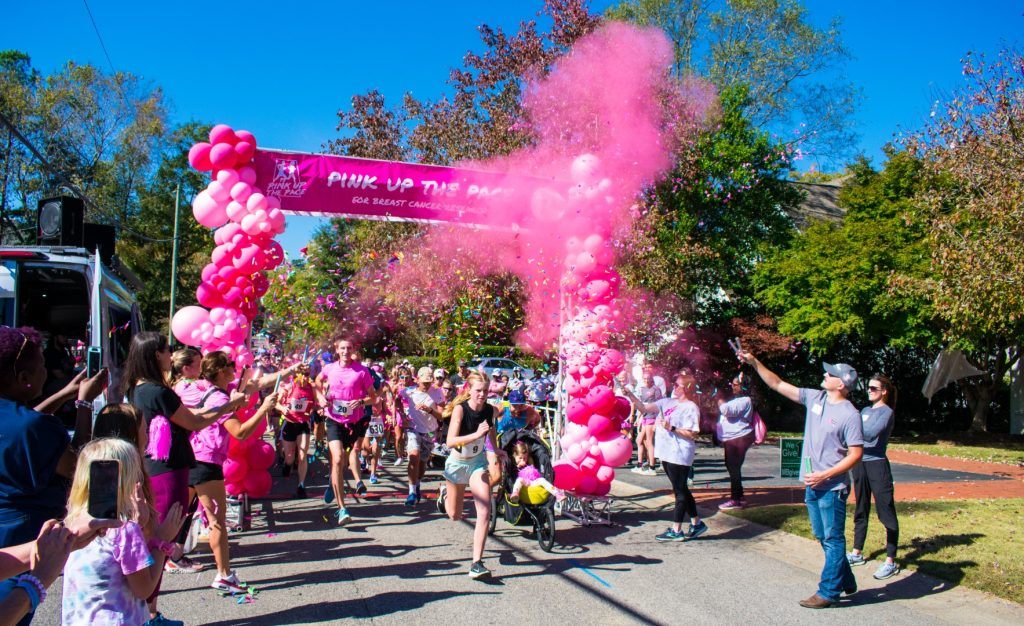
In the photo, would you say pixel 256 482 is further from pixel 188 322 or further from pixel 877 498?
pixel 877 498

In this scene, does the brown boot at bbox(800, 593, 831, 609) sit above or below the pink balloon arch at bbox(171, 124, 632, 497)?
below

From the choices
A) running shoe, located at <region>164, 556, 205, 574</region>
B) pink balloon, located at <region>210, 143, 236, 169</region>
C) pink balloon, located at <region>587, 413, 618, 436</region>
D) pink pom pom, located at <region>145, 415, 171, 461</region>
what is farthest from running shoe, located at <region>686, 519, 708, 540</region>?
pink balloon, located at <region>210, 143, 236, 169</region>

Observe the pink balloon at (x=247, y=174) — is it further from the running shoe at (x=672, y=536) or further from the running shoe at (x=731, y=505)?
the running shoe at (x=731, y=505)

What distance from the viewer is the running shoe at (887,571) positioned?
20.9ft

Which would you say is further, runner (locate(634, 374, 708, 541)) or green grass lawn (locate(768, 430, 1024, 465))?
green grass lawn (locate(768, 430, 1024, 465))

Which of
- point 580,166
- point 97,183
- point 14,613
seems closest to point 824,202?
point 580,166

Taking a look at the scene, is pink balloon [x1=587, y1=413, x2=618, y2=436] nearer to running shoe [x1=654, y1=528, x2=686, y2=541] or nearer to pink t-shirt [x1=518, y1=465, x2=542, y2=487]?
pink t-shirt [x1=518, y1=465, x2=542, y2=487]

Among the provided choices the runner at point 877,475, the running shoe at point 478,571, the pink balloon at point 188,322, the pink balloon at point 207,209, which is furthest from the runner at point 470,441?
the pink balloon at point 207,209

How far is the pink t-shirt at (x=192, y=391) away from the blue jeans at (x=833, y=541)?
15.6 feet

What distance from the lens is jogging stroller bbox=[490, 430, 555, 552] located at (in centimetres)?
718

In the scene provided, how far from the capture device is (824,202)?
107 feet

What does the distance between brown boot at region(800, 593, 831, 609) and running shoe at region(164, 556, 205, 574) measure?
4.83 metres

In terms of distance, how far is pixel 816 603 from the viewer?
5582mm

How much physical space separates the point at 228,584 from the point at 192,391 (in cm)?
152
